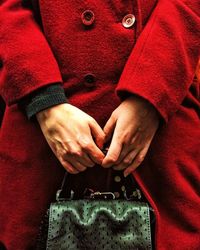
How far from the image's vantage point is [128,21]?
1.00m

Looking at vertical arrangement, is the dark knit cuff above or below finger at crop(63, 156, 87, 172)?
above

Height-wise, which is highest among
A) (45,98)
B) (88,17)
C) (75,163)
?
(88,17)

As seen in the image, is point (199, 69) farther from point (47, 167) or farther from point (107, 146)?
point (47, 167)

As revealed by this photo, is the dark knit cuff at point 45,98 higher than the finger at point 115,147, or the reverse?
the dark knit cuff at point 45,98

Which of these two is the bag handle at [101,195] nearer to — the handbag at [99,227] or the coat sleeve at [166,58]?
the handbag at [99,227]

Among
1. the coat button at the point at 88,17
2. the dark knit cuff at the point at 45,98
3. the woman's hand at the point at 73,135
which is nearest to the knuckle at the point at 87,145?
the woman's hand at the point at 73,135

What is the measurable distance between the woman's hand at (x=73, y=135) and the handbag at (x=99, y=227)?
0.32 ft

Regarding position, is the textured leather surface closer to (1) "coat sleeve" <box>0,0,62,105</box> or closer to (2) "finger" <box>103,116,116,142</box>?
(2) "finger" <box>103,116,116,142</box>

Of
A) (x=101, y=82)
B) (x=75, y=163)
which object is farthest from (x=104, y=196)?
(x=101, y=82)

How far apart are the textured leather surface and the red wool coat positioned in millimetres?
55

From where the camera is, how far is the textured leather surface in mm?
956

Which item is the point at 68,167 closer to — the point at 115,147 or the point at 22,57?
the point at 115,147

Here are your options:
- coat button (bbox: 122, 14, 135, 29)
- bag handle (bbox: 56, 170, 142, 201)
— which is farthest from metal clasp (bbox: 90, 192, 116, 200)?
coat button (bbox: 122, 14, 135, 29)

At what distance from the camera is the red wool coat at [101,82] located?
0.97 meters
